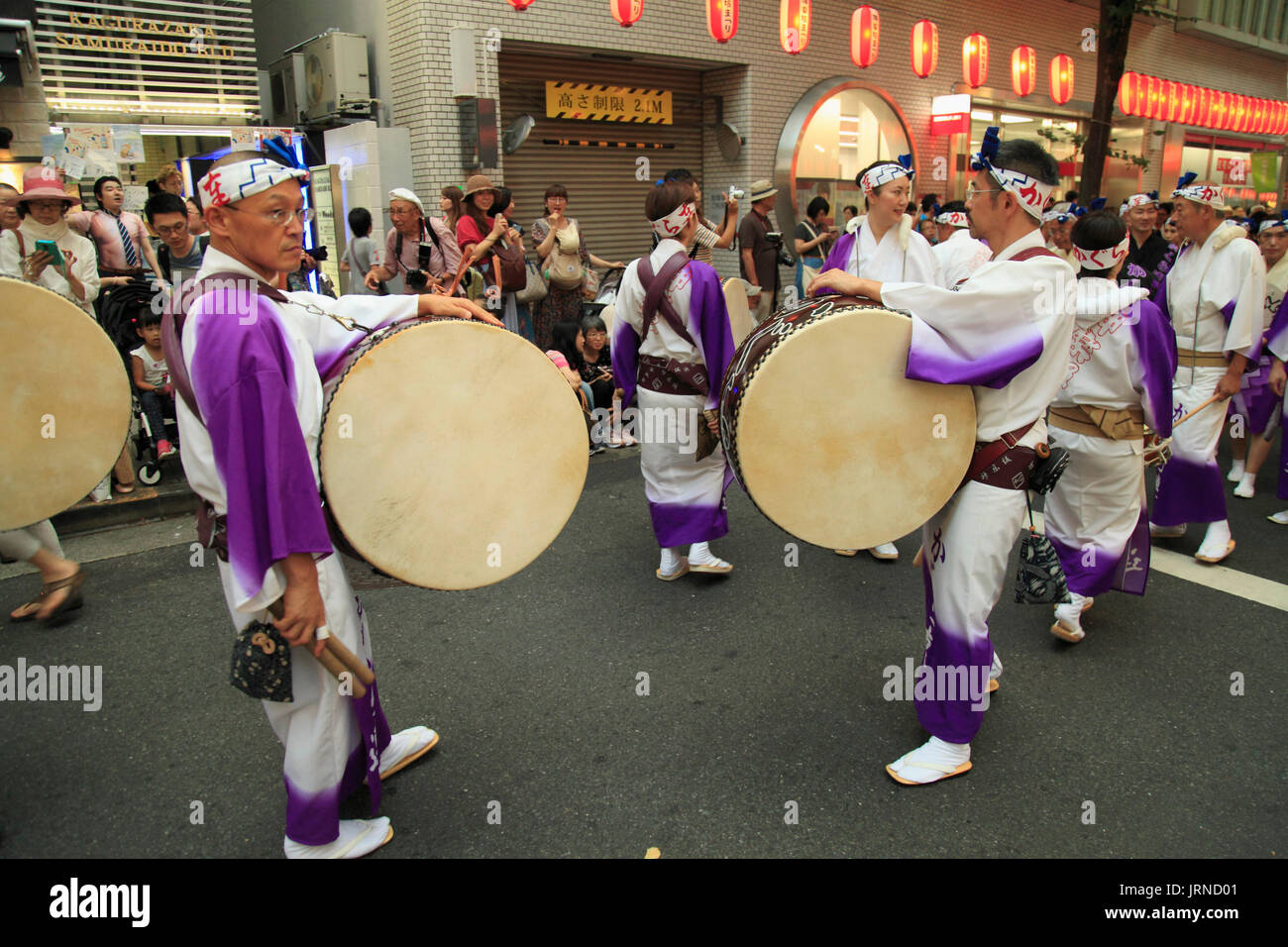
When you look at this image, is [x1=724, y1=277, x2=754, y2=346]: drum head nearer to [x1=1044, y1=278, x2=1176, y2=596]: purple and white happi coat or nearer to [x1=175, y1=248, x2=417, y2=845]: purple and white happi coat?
[x1=1044, y1=278, x2=1176, y2=596]: purple and white happi coat

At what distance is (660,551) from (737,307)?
129cm

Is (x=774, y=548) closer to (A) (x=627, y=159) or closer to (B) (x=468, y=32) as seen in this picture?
(B) (x=468, y=32)

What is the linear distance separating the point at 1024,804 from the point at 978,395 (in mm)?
1159

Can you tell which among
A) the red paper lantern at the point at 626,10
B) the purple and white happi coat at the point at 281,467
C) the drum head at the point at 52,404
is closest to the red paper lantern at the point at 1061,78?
the red paper lantern at the point at 626,10

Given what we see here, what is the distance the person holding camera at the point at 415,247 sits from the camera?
6328 millimetres

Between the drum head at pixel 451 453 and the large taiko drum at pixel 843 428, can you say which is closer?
the drum head at pixel 451 453

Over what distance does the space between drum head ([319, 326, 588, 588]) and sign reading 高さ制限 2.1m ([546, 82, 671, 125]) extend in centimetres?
919

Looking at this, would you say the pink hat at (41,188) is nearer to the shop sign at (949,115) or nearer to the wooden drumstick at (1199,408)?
the wooden drumstick at (1199,408)

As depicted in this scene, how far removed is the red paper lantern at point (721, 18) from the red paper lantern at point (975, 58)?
16.7ft

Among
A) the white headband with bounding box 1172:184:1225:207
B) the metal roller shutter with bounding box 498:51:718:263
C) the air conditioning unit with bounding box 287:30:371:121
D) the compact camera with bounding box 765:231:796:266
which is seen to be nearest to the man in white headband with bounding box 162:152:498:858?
the white headband with bounding box 1172:184:1225:207

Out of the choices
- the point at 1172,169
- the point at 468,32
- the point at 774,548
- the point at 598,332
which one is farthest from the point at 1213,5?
the point at 774,548

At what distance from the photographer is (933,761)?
8.32ft

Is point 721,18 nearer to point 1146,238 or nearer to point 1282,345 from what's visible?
point 1146,238

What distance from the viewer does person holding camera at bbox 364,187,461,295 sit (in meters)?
→ 6.33
